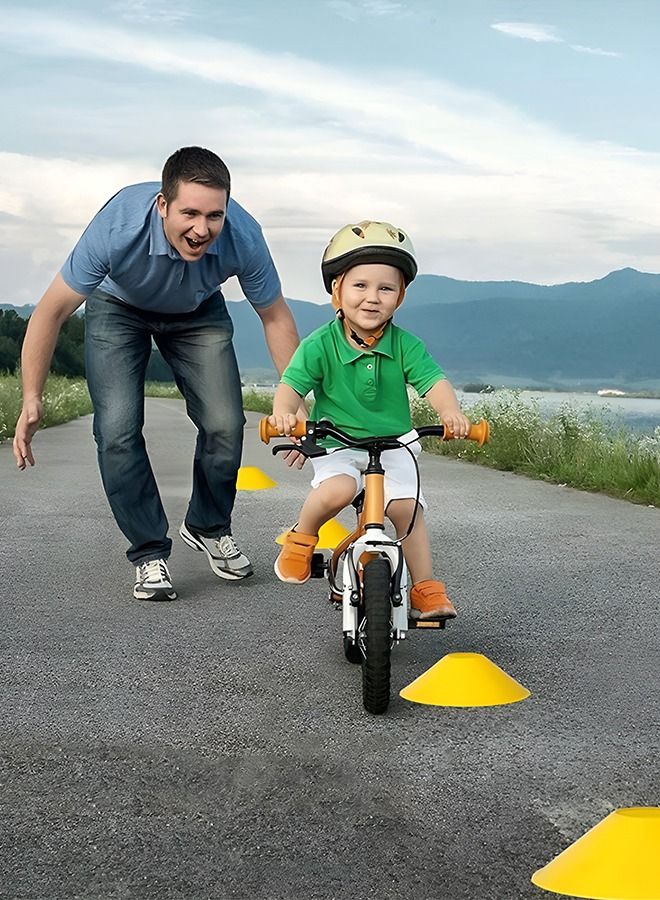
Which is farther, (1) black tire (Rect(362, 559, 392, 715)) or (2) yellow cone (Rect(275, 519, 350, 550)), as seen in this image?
(2) yellow cone (Rect(275, 519, 350, 550))

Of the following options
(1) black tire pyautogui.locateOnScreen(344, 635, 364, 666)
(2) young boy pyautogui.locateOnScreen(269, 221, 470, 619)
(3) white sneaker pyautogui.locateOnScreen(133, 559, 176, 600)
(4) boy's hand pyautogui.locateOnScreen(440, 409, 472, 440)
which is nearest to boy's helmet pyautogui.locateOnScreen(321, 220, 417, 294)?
(2) young boy pyautogui.locateOnScreen(269, 221, 470, 619)

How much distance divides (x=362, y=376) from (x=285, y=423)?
1.59 ft

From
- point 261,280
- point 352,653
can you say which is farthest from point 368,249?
point 261,280

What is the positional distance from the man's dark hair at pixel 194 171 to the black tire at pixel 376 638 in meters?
2.06

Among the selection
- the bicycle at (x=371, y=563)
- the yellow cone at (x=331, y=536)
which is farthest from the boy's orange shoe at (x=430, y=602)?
the yellow cone at (x=331, y=536)

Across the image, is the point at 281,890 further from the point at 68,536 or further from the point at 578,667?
the point at 68,536

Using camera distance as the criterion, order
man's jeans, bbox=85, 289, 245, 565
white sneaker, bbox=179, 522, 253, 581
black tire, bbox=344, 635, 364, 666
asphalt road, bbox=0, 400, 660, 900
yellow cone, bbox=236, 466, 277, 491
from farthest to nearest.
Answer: yellow cone, bbox=236, 466, 277, 491
white sneaker, bbox=179, 522, 253, 581
man's jeans, bbox=85, 289, 245, 565
black tire, bbox=344, 635, 364, 666
asphalt road, bbox=0, 400, 660, 900

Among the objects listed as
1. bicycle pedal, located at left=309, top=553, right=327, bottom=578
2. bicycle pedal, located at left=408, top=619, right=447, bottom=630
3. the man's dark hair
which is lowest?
bicycle pedal, located at left=408, top=619, right=447, bottom=630

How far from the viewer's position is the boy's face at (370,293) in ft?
15.9

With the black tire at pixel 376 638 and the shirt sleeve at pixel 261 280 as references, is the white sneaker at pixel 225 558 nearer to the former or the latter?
the shirt sleeve at pixel 261 280

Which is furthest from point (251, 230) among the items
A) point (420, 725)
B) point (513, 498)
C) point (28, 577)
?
point (513, 498)

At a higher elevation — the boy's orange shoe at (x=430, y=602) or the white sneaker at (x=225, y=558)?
the boy's orange shoe at (x=430, y=602)

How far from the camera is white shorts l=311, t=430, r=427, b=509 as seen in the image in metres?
4.95

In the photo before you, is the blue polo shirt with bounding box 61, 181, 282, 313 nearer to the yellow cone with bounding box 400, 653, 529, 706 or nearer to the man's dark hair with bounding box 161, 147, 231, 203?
the man's dark hair with bounding box 161, 147, 231, 203
